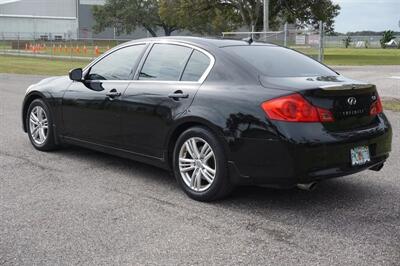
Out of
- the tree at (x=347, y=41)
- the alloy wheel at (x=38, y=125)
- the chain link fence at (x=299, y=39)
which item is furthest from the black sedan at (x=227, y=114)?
the tree at (x=347, y=41)

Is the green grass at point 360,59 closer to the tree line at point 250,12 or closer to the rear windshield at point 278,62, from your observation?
the tree line at point 250,12

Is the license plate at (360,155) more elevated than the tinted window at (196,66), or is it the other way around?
the tinted window at (196,66)

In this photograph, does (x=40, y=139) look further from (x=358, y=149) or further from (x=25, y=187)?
(x=358, y=149)

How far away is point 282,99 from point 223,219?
1.12 meters

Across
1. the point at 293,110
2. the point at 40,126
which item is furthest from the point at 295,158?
the point at 40,126

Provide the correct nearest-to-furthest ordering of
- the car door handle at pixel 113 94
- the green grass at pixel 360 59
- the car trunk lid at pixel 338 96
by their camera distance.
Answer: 1. the car trunk lid at pixel 338 96
2. the car door handle at pixel 113 94
3. the green grass at pixel 360 59

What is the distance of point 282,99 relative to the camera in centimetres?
474

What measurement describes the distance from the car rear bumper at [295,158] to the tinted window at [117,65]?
6.19ft

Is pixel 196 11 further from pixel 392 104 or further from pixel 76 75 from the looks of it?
pixel 76 75

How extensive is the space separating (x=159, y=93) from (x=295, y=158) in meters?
1.65

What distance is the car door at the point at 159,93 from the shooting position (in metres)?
5.45

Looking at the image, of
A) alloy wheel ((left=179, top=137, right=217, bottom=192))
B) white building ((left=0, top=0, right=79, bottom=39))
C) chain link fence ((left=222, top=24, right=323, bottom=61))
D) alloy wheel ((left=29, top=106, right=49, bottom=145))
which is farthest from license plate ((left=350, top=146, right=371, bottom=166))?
white building ((left=0, top=0, right=79, bottom=39))

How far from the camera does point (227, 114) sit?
498 centimetres

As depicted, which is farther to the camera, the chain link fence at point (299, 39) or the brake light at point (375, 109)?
the chain link fence at point (299, 39)
